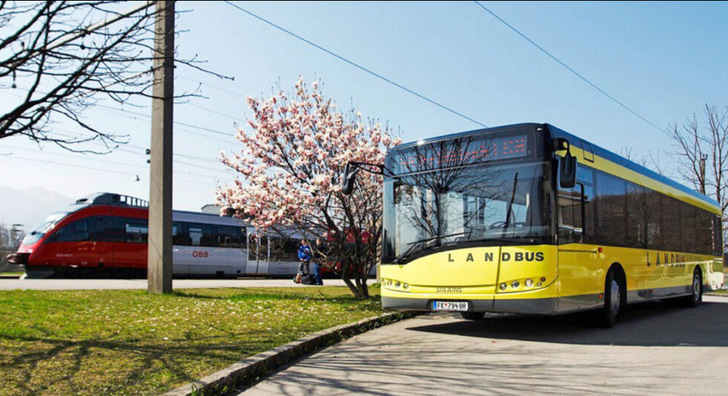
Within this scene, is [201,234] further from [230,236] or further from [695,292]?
[695,292]

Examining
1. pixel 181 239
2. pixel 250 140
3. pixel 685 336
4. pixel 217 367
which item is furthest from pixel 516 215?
pixel 181 239

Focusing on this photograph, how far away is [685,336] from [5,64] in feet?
31.7

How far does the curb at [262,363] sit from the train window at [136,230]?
853 inches

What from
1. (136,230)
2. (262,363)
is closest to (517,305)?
(262,363)

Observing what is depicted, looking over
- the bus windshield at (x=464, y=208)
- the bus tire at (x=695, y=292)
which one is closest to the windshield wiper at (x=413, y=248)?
the bus windshield at (x=464, y=208)

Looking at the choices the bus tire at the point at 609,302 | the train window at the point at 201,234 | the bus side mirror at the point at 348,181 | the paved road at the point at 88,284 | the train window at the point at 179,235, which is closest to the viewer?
the bus side mirror at the point at 348,181

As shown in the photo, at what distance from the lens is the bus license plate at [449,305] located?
29.5 ft

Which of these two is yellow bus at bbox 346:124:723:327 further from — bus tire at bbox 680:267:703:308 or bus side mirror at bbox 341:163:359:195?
bus tire at bbox 680:267:703:308

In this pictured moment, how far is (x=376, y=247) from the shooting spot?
14.6m

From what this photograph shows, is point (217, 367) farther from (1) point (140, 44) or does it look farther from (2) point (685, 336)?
(2) point (685, 336)

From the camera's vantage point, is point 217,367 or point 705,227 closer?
point 217,367

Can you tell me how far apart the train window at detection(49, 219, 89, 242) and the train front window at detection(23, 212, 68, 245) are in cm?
43

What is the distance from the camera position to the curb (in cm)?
540

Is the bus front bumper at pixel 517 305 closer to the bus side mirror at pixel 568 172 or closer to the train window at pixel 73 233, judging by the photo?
the bus side mirror at pixel 568 172
